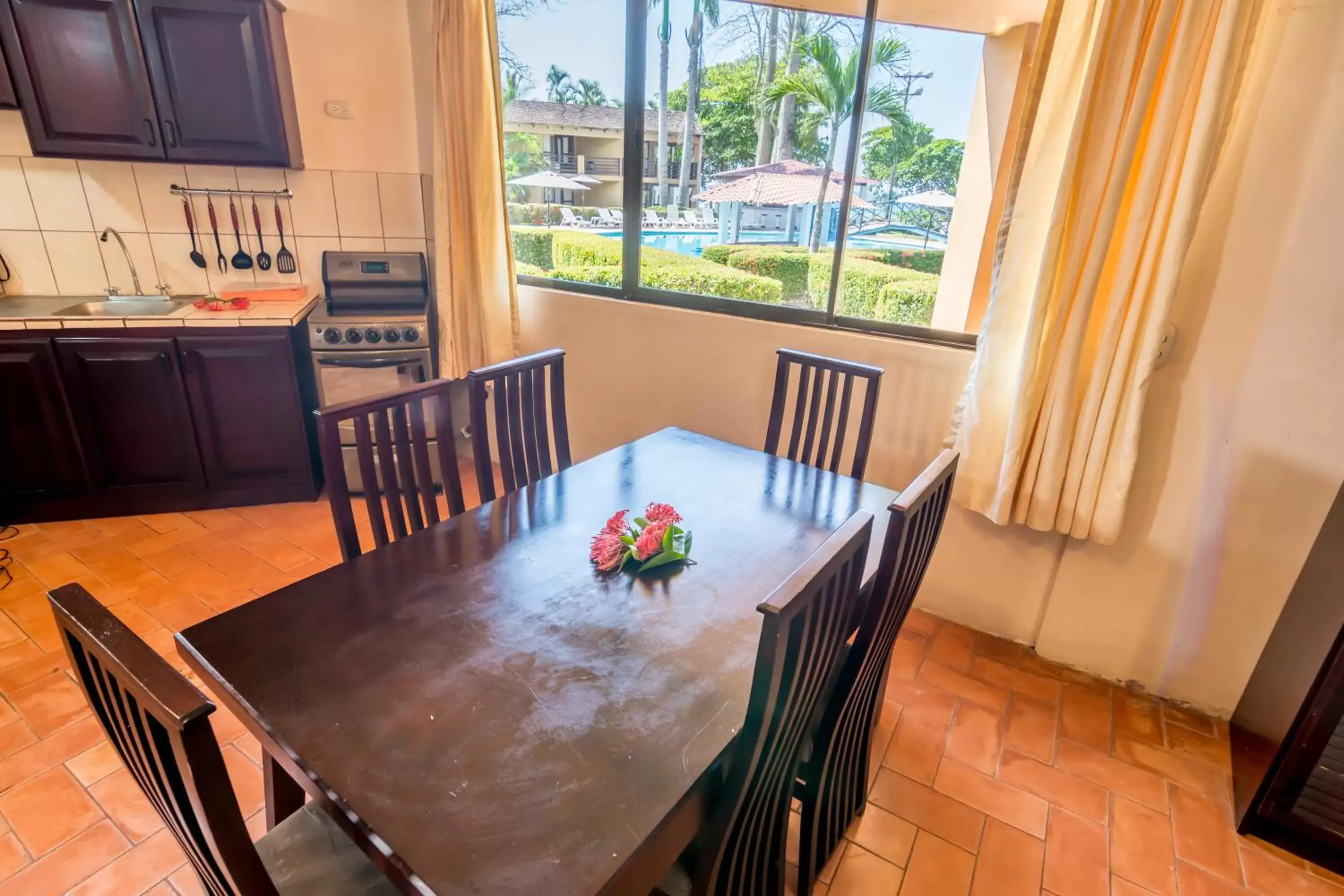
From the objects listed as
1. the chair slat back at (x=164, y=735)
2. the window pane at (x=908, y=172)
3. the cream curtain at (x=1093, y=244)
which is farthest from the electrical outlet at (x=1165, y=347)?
the chair slat back at (x=164, y=735)

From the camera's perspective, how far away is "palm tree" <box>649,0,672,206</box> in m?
2.63

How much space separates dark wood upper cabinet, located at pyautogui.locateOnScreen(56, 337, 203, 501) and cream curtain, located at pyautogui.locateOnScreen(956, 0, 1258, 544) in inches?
122

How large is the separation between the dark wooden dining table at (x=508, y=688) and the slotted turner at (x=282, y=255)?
240 cm

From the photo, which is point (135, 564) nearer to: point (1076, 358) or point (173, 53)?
point (173, 53)

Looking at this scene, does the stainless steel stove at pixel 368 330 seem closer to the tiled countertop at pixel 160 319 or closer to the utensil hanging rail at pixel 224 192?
the tiled countertop at pixel 160 319

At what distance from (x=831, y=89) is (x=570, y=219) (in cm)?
138

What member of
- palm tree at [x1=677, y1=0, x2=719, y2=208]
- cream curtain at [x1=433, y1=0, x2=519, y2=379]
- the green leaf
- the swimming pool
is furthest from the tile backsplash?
the green leaf

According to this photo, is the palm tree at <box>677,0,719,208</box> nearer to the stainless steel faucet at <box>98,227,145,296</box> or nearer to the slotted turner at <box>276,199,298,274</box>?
the slotted turner at <box>276,199,298,274</box>

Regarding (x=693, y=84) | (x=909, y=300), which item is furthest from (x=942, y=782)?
(x=693, y=84)

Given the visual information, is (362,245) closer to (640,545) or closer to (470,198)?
(470,198)

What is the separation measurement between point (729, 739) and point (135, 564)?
8.84ft

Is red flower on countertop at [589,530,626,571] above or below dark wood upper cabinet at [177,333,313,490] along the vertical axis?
above

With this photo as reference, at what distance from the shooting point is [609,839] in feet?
2.69

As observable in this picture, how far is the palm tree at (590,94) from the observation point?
288 centimetres
